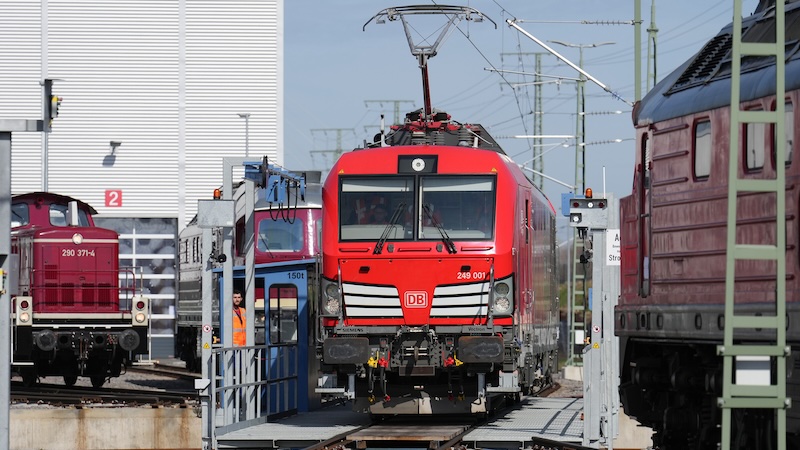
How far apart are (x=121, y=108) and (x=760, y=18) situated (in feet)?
115

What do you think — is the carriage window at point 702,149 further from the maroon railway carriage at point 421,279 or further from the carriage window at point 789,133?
the maroon railway carriage at point 421,279

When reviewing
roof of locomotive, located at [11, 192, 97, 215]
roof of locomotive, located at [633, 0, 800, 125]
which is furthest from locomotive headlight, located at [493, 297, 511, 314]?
roof of locomotive, located at [11, 192, 97, 215]

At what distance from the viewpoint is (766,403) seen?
29.7 ft

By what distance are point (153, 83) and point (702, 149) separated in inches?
1374

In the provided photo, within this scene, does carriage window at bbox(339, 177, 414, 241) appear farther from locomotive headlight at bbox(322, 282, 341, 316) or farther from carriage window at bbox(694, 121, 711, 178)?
carriage window at bbox(694, 121, 711, 178)

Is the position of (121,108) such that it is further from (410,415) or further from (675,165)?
(675,165)

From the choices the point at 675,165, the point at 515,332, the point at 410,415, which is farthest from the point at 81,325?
the point at 675,165

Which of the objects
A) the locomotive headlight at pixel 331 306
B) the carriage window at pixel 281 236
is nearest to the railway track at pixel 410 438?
the locomotive headlight at pixel 331 306

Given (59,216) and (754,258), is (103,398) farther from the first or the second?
(754,258)

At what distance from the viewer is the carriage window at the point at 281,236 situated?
2711cm

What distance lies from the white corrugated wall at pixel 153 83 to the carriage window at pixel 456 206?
26742 millimetres

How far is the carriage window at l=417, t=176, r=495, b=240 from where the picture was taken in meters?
18.0

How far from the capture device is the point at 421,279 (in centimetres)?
1772

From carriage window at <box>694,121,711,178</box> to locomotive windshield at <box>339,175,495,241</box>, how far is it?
6051mm
